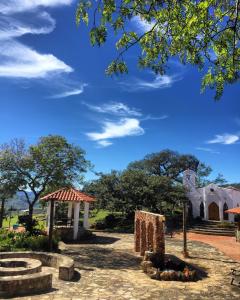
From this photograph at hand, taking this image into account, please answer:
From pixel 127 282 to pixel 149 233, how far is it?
5998 millimetres

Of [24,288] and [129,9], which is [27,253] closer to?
[24,288]

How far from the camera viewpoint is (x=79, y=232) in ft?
84.4

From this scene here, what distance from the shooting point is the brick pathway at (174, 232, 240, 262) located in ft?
68.3

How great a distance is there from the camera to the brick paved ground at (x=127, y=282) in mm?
10711

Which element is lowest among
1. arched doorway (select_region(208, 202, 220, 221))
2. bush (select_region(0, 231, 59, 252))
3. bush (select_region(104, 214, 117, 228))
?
bush (select_region(0, 231, 59, 252))

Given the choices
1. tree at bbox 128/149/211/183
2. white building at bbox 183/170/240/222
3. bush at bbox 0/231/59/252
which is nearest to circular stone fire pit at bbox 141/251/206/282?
bush at bbox 0/231/59/252

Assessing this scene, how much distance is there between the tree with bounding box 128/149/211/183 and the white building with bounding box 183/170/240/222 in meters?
16.6

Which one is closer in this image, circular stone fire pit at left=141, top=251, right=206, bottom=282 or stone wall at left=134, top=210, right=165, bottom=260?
circular stone fire pit at left=141, top=251, right=206, bottom=282

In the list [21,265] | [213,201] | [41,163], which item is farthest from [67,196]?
[213,201]

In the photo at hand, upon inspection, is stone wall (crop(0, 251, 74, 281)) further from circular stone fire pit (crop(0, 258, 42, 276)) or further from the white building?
the white building

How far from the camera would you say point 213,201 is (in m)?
38.8

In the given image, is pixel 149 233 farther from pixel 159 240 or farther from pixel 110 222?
pixel 110 222

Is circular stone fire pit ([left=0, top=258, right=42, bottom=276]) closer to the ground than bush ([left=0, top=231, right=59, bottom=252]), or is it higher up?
closer to the ground

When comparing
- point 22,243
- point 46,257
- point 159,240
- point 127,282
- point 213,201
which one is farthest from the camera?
point 213,201
